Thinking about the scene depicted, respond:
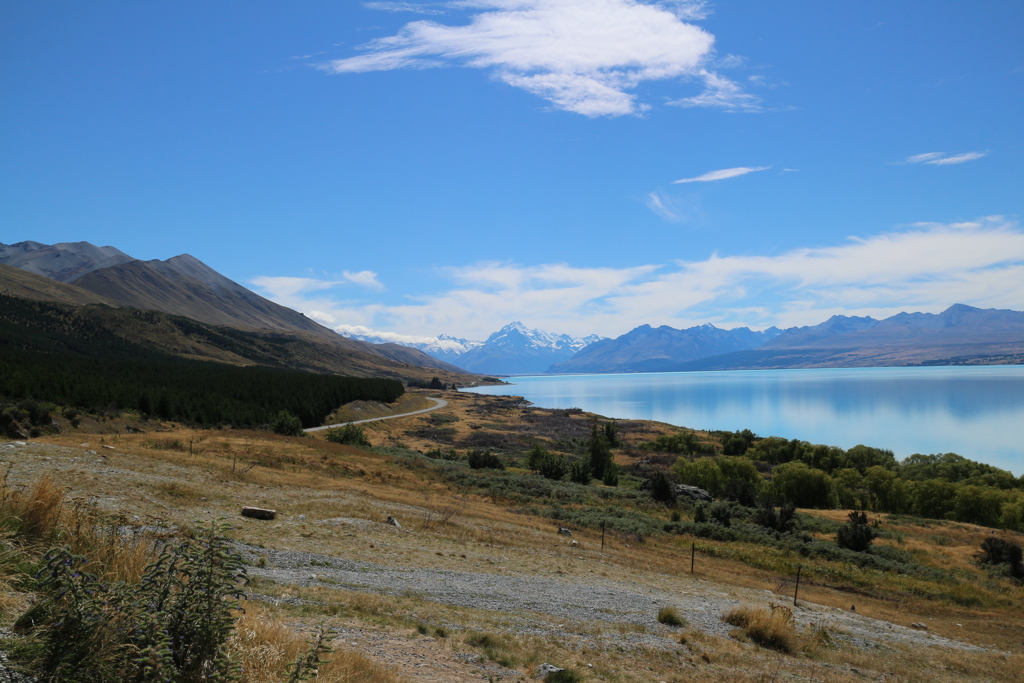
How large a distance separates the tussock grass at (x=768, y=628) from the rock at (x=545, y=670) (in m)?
6.79

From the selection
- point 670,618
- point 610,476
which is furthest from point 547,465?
point 670,618

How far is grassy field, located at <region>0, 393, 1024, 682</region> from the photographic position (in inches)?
321

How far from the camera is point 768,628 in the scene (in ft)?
43.0

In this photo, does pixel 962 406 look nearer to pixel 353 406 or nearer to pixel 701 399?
pixel 701 399

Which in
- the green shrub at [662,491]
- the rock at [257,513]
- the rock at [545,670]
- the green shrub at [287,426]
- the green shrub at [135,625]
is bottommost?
the green shrub at [662,491]

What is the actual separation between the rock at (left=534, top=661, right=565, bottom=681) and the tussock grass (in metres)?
6.79

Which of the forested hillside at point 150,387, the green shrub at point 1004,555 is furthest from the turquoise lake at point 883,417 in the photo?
the forested hillside at point 150,387

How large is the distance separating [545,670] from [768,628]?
7465mm

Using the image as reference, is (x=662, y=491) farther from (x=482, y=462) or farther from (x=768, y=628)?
(x=768, y=628)

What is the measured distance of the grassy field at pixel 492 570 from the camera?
8.16 metres

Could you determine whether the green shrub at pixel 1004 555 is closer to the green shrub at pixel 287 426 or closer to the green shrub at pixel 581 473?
the green shrub at pixel 581 473

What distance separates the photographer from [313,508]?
20.4m

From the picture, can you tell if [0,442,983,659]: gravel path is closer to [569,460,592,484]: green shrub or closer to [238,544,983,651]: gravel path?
[238,544,983,651]: gravel path

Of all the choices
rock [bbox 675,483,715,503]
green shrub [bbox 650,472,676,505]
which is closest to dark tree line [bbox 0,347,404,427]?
green shrub [bbox 650,472,676,505]
